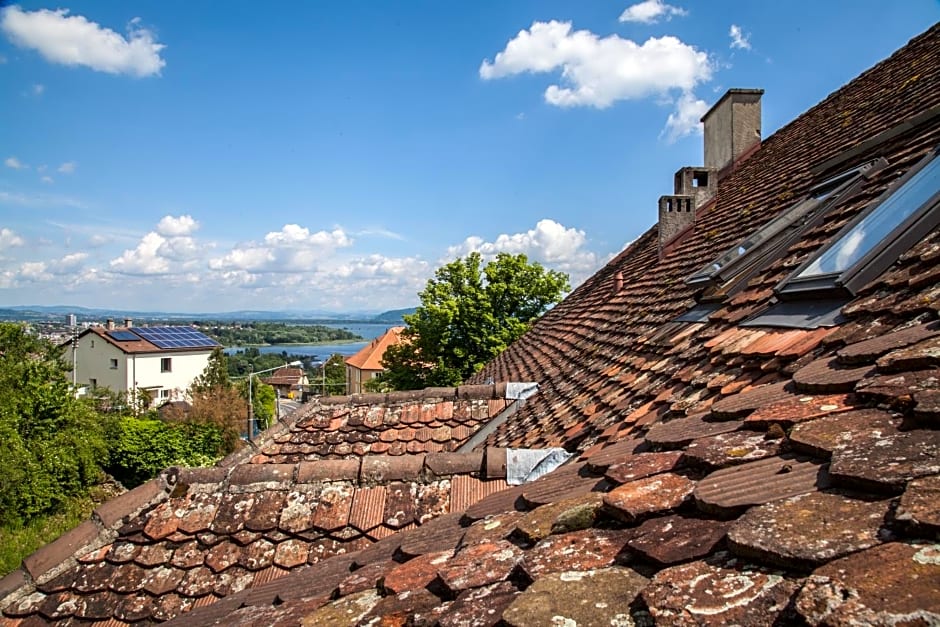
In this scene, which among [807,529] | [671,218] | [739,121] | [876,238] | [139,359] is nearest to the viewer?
[807,529]

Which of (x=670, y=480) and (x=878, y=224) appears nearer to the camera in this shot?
(x=670, y=480)

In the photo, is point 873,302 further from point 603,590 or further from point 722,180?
point 722,180

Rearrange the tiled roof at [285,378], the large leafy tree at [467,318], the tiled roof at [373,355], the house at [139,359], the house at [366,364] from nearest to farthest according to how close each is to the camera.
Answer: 1. the large leafy tree at [467,318]
2. the house at [139,359]
3. the house at [366,364]
4. the tiled roof at [373,355]
5. the tiled roof at [285,378]

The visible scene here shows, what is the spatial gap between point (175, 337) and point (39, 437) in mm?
33210

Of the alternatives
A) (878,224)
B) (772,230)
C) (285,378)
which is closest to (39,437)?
(772,230)

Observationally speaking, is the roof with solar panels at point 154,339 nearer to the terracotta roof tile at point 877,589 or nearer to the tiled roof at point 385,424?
the tiled roof at point 385,424

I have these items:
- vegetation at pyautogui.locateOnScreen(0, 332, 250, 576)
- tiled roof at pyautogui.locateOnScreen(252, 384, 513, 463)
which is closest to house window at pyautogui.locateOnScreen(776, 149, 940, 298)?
tiled roof at pyautogui.locateOnScreen(252, 384, 513, 463)

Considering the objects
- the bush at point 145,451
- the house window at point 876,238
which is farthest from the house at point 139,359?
the house window at point 876,238

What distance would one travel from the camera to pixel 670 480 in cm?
180

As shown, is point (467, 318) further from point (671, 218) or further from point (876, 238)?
point (876, 238)

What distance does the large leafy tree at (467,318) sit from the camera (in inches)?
1075

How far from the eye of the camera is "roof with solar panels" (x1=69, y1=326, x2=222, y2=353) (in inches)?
1975

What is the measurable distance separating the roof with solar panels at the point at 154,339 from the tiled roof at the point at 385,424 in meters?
49.4

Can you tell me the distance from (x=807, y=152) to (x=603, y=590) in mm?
6492
